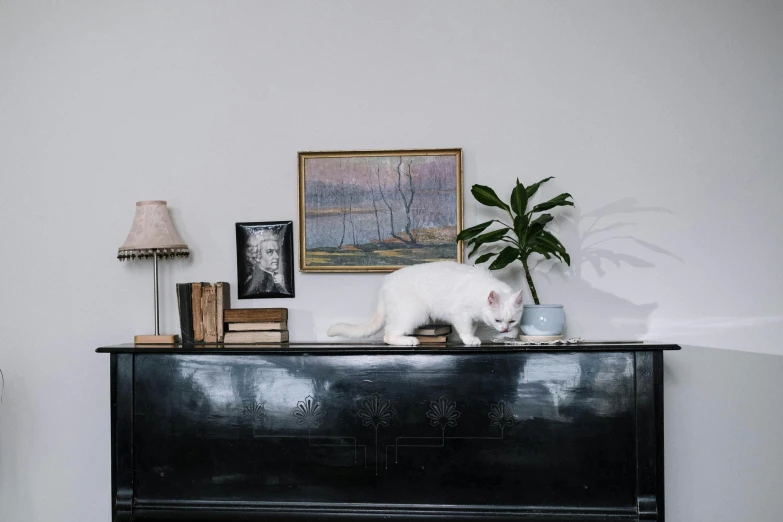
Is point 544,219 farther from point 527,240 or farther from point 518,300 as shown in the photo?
point 518,300

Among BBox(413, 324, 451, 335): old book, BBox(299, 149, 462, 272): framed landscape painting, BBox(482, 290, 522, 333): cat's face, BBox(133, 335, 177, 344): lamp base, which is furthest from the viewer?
BBox(299, 149, 462, 272): framed landscape painting

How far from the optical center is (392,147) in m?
2.93

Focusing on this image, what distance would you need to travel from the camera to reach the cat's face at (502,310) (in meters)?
2.56

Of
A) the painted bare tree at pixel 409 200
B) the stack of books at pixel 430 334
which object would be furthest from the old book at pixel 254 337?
the painted bare tree at pixel 409 200

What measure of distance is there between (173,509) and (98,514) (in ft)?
2.12

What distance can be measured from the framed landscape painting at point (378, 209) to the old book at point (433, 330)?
0.96ft

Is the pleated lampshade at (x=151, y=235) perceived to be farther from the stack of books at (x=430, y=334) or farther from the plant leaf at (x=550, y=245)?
the plant leaf at (x=550, y=245)

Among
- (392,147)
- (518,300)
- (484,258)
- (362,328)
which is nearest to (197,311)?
(362,328)

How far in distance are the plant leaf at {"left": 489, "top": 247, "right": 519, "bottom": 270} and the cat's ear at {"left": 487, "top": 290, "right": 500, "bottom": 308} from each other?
158mm

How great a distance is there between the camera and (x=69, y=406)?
3.06 m

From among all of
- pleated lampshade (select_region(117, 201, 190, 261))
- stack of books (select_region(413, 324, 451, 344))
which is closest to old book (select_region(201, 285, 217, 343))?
pleated lampshade (select_region(117, 201, 190, 261))

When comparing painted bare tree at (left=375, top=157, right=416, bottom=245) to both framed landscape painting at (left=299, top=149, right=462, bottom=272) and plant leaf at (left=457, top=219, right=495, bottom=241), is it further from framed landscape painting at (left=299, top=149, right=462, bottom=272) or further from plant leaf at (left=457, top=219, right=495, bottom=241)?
plant leaf at (left=457, top=219, right=495, bottom=241)

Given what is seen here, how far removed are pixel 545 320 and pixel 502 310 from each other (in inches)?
7.3

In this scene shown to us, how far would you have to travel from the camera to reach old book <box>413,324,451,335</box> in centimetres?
267
